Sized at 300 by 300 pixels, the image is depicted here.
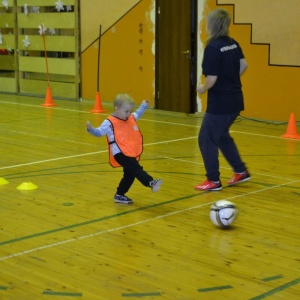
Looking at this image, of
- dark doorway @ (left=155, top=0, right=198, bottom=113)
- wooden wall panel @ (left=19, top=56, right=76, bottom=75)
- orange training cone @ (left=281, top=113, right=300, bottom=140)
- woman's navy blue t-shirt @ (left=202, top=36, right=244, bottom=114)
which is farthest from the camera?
wooden wall panel @ (left=19, top=56, right=76, bottom=75)

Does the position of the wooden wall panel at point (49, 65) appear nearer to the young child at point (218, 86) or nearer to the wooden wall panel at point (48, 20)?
the wooden wall panel at point (48, 20)

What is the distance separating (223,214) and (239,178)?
1484 millimetres

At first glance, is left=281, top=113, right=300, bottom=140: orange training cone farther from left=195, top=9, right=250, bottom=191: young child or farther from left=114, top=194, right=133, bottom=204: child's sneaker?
left=114, top=194, right=133, bottom=204: child's sneaker

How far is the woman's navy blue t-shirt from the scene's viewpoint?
5.84 m

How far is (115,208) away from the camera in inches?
219

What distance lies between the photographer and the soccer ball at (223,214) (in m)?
4.93

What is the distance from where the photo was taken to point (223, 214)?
194 inches

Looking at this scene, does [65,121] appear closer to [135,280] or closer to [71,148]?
[71,148]

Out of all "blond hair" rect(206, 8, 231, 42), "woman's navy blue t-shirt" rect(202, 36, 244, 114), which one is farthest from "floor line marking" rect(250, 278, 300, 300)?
"blond hair" rect(206, 8, 231, 42)

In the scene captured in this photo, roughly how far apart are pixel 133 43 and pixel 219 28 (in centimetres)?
667

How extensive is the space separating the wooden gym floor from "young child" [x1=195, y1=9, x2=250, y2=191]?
366 millimetres

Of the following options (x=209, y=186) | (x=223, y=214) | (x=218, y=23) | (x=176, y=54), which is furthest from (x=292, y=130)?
(x=223, y=214)

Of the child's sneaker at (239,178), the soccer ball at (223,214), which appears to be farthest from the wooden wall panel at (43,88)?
the soccer ball at (223,214)

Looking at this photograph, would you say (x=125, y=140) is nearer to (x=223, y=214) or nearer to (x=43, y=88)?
(x=223, y=214)
